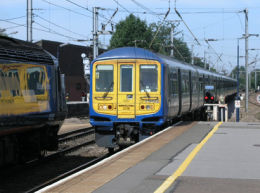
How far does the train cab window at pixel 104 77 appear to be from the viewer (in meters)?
14.4

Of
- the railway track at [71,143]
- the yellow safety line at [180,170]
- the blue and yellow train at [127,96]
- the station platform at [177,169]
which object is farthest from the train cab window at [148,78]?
the railway track at [71,143]

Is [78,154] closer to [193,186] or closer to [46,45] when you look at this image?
[193,186]

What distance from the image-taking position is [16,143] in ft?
35.0

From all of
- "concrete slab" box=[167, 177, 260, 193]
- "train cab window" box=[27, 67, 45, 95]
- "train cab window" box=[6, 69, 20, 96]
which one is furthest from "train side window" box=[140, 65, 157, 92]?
"concrete slab" box=[167, 177, 260, 193]

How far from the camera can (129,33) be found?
240 ft

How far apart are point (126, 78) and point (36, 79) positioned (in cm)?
380

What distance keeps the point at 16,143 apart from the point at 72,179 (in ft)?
12.3

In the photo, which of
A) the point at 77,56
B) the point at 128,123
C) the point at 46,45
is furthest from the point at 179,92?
the point at 77,56

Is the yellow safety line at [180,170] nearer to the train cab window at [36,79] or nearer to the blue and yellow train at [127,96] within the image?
the blue and yellow train at [127,96]

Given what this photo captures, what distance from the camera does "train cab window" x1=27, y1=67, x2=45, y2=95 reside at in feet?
35.5

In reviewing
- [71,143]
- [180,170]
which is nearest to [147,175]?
[180,170]

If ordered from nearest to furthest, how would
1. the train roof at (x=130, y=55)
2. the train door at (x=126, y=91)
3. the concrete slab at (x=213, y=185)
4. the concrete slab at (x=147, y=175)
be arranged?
the concrete slab at (x=213, y=185), the concrete slab at (x=147, y=175), the train door at (x=126, y=91), the train roof at (x=130, y=55)

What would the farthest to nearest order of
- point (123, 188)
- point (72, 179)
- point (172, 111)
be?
point (172, 111) → point (72, 179) → point (123, 188)

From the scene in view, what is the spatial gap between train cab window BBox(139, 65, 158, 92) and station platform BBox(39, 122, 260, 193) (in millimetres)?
2197
